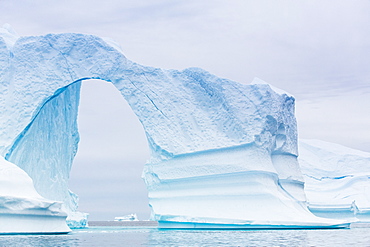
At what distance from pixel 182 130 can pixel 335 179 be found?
13.6m

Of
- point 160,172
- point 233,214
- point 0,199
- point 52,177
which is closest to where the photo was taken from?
point 0,199

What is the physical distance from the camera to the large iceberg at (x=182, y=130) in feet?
57.8

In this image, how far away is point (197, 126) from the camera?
18.6m

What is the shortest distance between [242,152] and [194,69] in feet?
9.82

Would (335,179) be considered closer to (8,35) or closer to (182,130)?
(182,130)

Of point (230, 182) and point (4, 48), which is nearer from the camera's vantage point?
point (230, 182)

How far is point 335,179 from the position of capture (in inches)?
1176

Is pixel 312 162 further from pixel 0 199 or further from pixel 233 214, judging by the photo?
pixel 0 199

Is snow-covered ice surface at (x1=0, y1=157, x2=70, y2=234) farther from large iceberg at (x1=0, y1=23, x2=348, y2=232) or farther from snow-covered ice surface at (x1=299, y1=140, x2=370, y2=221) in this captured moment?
snow-covered ice surface at (x1=299, y1=140, x2=370, y2=221)

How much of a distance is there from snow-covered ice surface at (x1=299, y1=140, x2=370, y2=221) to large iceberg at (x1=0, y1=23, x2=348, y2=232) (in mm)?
8371

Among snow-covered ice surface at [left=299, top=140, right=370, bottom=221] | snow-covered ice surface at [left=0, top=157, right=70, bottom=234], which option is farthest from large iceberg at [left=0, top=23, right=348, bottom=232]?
snow-covered ice surface at [left=299, top=140, right=370, bottom=221]

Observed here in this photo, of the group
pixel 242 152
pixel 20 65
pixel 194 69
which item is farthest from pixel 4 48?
pixel 242 152

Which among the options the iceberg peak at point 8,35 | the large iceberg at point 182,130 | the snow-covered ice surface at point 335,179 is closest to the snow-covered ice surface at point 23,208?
the large iceberg at point 182,130

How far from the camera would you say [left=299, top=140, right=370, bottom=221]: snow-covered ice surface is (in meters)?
27.3
